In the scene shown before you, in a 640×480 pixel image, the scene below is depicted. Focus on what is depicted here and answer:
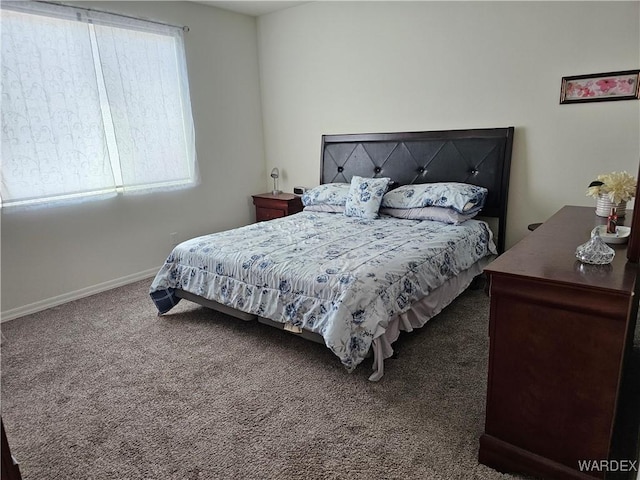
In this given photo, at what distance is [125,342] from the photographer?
8.80 feet

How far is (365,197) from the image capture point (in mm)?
3486

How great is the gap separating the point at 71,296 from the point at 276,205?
215 centimetres

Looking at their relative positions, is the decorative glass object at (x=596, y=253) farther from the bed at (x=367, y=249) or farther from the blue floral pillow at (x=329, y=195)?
the blue floral pillow at (x=329, y=195)

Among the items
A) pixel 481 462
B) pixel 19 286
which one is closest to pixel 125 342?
pixel 19 286

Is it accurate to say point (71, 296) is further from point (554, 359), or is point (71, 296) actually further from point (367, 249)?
point (554, 359)

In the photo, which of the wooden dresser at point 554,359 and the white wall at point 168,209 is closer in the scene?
the wooden dresser at point 554,359

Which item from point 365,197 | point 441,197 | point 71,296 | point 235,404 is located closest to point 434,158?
point 441,197

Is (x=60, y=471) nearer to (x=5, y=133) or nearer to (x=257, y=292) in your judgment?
(x=257, y=292)

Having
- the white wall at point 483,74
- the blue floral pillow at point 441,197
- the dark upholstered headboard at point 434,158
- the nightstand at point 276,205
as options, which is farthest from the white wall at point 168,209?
the blue floral pillow at point 441,197

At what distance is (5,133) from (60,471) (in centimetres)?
250

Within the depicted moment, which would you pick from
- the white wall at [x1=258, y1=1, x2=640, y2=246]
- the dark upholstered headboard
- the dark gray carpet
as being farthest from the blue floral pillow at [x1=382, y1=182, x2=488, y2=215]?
the dark gray carpet

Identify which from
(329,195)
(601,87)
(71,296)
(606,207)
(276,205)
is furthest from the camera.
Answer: (276,205)

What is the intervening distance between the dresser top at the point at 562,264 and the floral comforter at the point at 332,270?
0.74m

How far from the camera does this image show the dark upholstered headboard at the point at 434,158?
130 inches
